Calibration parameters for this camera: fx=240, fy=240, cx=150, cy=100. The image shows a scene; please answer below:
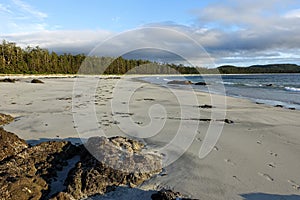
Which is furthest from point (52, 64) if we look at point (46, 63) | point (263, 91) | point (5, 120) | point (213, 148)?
point (213, 148)

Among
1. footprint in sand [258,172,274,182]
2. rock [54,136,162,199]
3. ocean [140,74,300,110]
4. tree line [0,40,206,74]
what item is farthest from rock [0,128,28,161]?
tree line [0,40,206,74]

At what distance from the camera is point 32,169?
355 centimetres

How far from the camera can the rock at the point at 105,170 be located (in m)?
3.26

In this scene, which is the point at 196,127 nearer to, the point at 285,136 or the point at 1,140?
the point at 285,136

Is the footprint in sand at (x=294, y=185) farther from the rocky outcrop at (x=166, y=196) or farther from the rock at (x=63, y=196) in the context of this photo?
the rock at (x=63, y=196)

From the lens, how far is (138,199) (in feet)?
10.4

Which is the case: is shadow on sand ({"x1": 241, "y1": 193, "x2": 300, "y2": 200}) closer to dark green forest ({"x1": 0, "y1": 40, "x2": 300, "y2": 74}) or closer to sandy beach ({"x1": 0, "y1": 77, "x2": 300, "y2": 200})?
sandy beach ({"x1": 0, "y1": 77, "x2": 300, "y2": 200})

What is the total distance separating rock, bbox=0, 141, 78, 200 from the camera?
2.87 m

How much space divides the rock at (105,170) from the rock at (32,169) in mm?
350

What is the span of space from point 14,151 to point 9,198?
146 cm

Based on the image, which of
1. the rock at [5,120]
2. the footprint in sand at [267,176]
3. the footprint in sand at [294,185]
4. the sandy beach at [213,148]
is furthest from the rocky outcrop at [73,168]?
the rock at [5,120]

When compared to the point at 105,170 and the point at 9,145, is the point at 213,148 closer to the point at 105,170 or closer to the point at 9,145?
the point at 105,170

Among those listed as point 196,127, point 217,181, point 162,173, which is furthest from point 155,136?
point 217,181

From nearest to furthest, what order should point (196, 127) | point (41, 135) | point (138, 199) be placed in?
1. point (138, 199)
2. point (41, 135)
3. point (196, 127)
